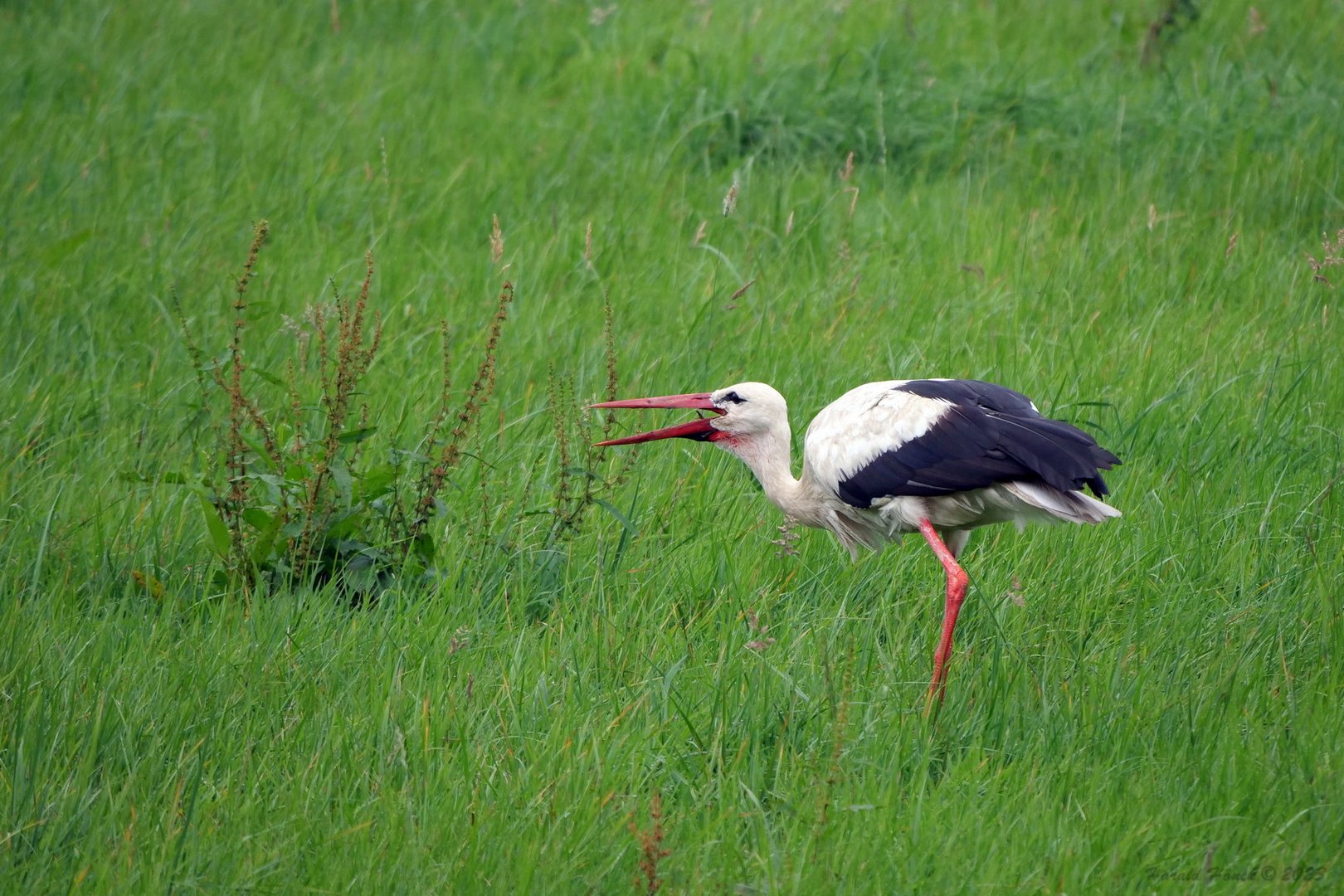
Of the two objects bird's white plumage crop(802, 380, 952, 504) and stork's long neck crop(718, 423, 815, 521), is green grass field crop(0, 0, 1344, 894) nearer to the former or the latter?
stork's long neck crop(718, 423, 815, 521)

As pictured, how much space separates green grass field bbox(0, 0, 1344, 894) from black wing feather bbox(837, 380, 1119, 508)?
0.40 meters

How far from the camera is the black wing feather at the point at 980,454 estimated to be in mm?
3531

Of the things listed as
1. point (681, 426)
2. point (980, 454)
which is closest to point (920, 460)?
point (980, 454)

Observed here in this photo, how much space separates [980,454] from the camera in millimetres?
3676

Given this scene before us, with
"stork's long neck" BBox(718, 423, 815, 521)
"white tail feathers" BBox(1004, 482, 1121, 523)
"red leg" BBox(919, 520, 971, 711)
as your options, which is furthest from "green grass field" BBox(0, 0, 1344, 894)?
"white tail feathers" BBox(1004, 482, 1121, 523)

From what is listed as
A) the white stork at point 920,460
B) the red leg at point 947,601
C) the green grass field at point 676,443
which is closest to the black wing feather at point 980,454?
the white stork at point 920,460

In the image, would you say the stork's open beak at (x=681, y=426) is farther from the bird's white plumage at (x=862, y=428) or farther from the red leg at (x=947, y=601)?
the red leg at (x=947, y=601)

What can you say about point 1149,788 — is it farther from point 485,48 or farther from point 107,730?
point 485,48

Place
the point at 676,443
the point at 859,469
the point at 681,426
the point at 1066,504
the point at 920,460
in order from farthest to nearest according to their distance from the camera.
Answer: the point at 676,443, the point at 681,426, the point at 859,469, the point at 920,460, the point at 1066,504

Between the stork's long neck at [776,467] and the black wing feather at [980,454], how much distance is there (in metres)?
0.16

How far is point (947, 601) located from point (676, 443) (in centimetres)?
142

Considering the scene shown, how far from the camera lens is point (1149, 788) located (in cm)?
303

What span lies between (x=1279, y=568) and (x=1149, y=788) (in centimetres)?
128

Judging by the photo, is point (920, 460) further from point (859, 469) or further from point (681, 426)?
point (681, 426)
